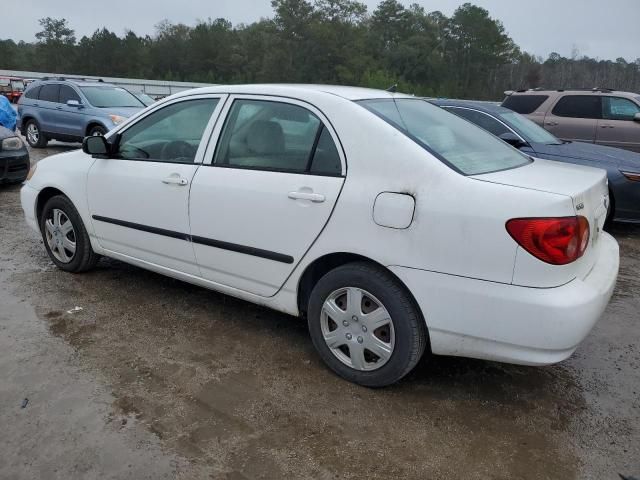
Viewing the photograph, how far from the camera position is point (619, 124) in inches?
368

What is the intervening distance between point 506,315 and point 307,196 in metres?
1.19

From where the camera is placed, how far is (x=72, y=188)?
4.45m

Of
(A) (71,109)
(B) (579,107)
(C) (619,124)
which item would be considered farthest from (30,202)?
(C) (619,124)

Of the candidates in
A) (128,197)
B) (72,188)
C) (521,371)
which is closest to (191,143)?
(128,197)

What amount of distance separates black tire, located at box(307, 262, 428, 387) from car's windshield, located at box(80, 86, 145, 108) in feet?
34.8

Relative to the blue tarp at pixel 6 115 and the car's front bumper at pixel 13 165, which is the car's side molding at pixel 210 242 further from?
the blue tarp at pixel 6 115

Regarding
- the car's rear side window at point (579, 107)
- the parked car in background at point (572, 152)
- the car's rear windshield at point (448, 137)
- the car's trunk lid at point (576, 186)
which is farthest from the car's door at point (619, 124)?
the car's trunk lid at point (576, 186)

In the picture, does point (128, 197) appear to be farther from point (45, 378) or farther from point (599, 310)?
point (599, 310)

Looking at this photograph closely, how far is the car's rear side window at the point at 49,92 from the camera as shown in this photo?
12828 millimetres

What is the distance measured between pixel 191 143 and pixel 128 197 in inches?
25.8

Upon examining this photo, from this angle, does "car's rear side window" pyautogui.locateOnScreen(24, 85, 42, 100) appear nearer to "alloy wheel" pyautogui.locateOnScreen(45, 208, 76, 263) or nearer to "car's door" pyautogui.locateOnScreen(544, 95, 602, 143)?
"alloy wheel" pyautogui.locateOnScreen(45, 208, 76, 263)

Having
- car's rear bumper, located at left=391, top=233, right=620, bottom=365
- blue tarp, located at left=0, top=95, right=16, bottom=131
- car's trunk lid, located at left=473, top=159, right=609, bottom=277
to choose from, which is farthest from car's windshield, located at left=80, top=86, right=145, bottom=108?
car's rear bumper, located at left=391, top=233, right=620, bottom=365

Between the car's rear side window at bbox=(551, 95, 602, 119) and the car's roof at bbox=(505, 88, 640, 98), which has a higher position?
the car's roof at bbox=(505, 88, 640, 98)

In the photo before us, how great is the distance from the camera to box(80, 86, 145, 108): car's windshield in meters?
12.2
